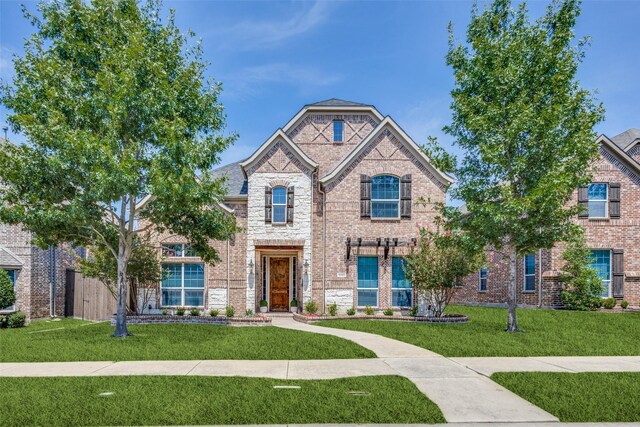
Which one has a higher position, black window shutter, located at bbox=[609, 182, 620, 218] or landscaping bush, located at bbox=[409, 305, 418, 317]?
black window shutter, located at bbox=[609, 182, 620, 218]

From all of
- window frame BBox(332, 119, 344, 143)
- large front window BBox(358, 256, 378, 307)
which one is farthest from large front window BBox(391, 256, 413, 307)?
window frame BBox(332, 119, 344, 143)

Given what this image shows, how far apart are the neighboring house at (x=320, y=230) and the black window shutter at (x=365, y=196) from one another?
0.04 metres

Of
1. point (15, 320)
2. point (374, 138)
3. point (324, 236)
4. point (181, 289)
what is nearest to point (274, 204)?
point (324, 236)

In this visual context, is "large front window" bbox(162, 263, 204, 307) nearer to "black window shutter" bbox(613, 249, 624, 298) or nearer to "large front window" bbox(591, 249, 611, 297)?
"large front window" bbox(591, 249, 611, 297)

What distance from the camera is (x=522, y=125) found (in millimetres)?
12070

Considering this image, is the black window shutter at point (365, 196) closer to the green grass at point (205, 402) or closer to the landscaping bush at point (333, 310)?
the landscaping bush at point (333, 310)

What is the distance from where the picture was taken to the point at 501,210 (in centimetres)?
1216

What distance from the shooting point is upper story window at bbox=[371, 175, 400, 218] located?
18609mm

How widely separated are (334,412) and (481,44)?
39.3ft

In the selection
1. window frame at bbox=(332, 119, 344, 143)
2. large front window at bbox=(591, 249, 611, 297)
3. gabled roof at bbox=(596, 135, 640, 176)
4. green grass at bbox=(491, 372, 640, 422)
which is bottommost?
green grass at bbox=(491, 372, 640, 422)

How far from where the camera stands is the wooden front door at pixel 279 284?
1898 centimetres

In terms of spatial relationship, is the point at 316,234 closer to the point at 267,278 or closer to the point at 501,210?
the point at 267,278

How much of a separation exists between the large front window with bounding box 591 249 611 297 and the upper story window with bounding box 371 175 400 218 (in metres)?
9.48

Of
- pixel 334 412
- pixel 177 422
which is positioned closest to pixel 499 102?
pixel 334 412
